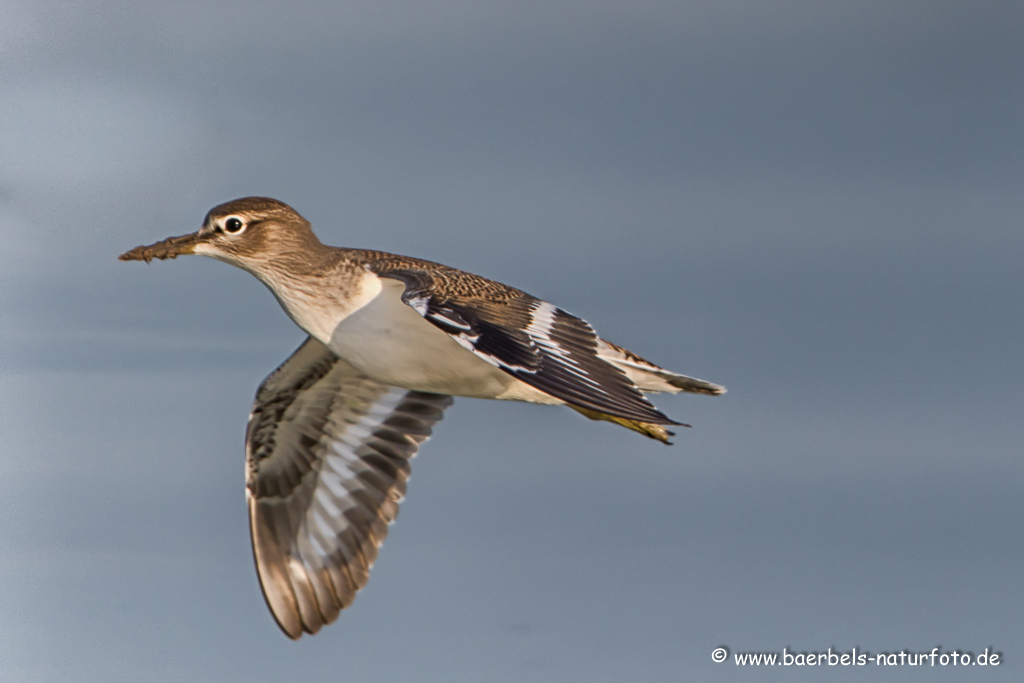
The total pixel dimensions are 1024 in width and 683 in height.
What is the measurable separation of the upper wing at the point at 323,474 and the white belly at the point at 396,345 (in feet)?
8.39

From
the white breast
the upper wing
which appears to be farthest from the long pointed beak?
the upper wing

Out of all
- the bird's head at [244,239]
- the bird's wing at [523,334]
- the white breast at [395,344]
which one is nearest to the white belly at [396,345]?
the white breast at [395,344]

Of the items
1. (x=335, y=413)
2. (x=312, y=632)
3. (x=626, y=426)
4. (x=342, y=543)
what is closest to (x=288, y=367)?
(x=335, y=413)

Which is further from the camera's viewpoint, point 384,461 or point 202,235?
point 384,461

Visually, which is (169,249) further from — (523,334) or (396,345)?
(523,334)

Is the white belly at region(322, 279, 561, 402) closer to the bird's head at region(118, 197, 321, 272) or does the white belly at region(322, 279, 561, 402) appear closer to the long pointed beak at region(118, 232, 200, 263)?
the bird's head at region(118, 197, 321, 272)

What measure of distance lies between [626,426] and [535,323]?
2.32 metres

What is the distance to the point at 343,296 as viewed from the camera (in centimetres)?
1245

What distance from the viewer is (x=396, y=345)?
1239 centimetres

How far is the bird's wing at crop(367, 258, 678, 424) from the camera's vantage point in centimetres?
1079

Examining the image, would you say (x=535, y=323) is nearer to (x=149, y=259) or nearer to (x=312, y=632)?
(x=149, y=259)

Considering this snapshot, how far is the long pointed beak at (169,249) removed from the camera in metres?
13.0

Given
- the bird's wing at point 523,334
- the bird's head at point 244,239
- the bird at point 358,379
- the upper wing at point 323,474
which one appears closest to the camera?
the bird's wing at point 523,334

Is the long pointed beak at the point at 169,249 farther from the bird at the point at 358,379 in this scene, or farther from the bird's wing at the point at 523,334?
the bird's wing at the point at 523,334
